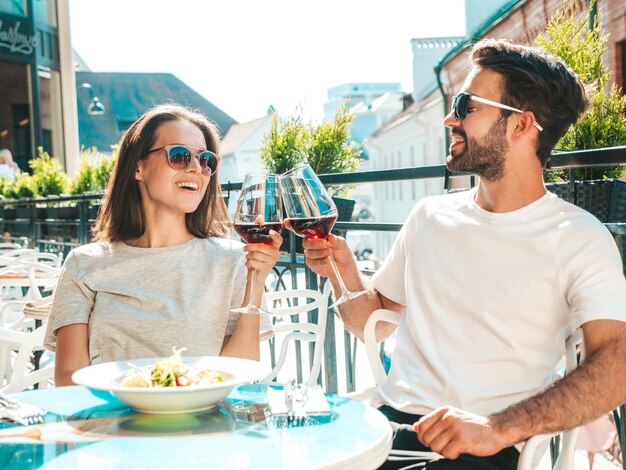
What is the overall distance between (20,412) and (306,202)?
31.9 inches

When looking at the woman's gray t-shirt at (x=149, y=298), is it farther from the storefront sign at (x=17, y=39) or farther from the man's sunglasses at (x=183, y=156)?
the storefront sign at (x=17, y=39)

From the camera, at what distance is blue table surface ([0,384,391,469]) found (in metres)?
1.23

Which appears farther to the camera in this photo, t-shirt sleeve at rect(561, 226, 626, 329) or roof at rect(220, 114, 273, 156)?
roof at rect(220, 114, 273, 156)

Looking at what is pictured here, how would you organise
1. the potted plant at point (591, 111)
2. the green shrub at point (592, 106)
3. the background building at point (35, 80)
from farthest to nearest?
the background building at point (35, 80) → the green shrub at point (592, 106) → the potted plant at point (591, 111)

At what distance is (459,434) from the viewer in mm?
1591

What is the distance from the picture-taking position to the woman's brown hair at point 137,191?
2406 mm

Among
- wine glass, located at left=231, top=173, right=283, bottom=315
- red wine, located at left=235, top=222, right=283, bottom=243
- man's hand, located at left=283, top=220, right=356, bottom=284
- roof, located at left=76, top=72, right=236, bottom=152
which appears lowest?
man's hand, located at left=283, top=220, right=356, bottom=284

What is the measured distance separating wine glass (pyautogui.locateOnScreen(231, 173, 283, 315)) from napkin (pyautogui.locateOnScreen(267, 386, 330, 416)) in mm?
316

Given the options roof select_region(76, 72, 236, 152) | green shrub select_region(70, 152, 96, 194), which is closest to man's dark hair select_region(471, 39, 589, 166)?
green shrub select_region(70, 152, 96, 194)

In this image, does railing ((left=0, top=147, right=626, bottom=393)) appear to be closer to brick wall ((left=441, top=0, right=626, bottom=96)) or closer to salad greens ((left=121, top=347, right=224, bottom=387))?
salad greens ((left=121, top=347, right=224, bottom=387))

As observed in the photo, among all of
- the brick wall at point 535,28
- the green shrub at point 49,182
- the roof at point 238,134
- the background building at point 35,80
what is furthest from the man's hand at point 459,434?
the roof at point 238,134

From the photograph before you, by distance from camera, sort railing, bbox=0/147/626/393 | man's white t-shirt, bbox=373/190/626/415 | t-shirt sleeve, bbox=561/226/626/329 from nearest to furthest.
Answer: t-shirt sleeve, bbox=561/226/626/329 → man's white t-shirt, bbox=373/190/626/415 → railing, bbox=0/147/626/393

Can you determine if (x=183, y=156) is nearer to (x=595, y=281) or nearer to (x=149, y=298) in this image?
(x=149, y=298)

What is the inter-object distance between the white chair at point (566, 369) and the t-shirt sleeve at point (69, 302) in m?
0.84
